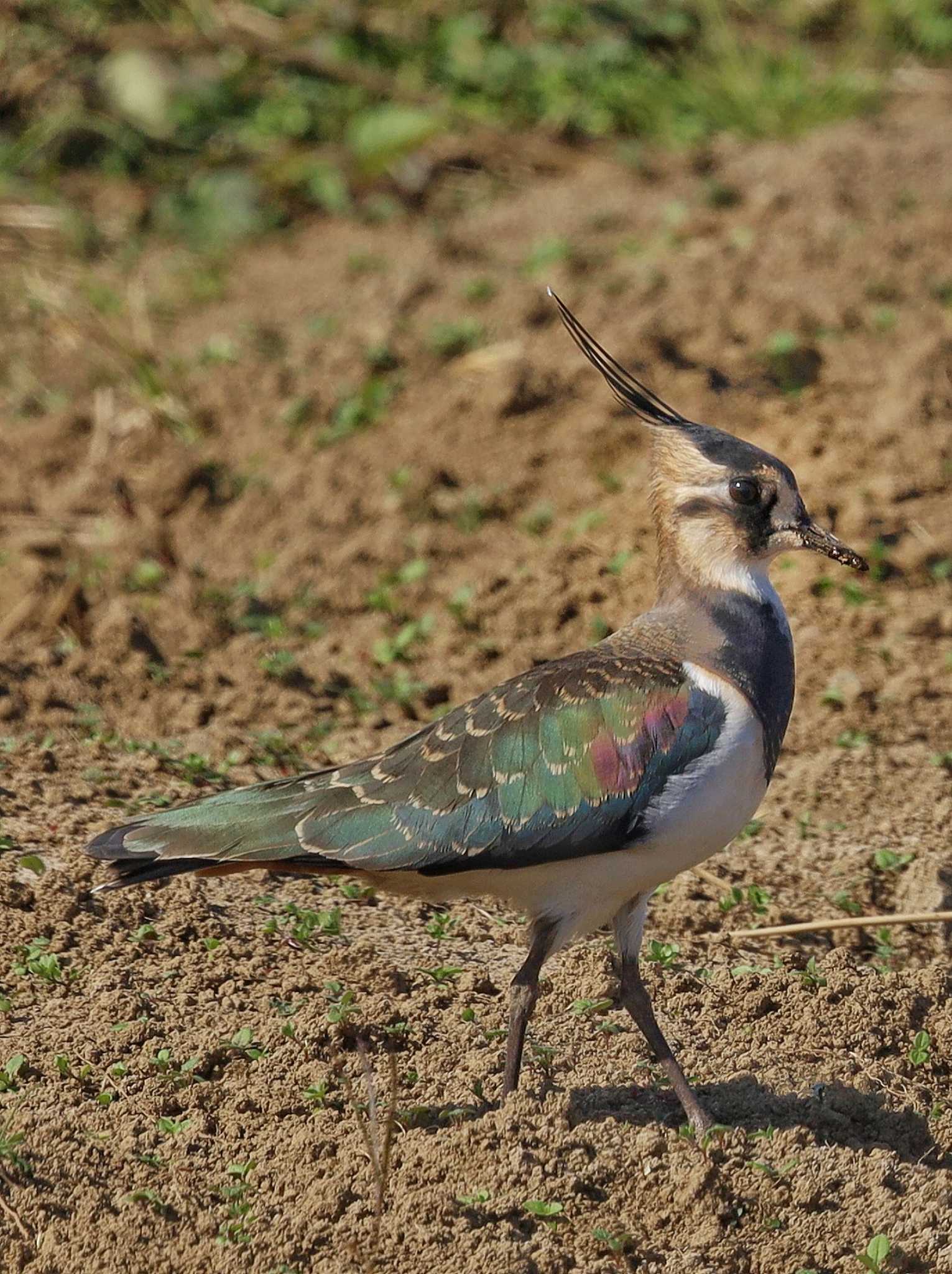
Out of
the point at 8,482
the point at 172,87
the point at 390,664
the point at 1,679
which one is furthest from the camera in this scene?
the point at 172,87

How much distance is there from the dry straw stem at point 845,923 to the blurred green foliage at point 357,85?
6478 mm

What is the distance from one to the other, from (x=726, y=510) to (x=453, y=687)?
89.1 inches

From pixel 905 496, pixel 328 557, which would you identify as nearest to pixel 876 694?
pixel 905 496

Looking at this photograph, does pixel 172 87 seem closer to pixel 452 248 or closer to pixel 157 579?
pixel 452 248

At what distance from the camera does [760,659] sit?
4.84m

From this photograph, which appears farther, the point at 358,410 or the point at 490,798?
the point at 358,410

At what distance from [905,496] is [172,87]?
5886 mm

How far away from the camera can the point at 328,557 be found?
312 inches

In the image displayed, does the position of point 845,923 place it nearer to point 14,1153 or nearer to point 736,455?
point 736,455

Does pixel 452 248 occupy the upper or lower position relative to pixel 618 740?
lower

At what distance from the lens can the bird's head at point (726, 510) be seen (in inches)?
197

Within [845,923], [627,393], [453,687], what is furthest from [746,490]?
[453,687]

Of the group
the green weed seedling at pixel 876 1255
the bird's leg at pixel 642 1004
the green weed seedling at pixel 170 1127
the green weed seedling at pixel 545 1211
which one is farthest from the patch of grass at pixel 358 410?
the green weed seedling at pixel 876 1255

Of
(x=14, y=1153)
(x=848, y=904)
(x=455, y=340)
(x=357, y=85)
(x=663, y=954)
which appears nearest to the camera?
(x=14, y=1153)
